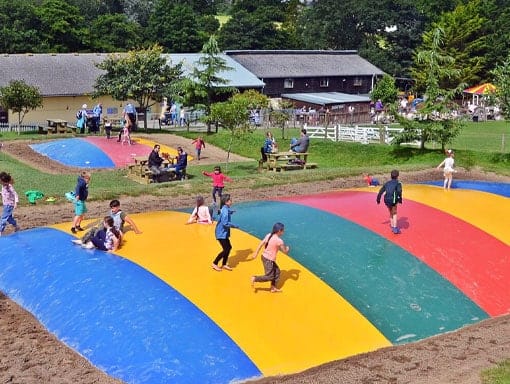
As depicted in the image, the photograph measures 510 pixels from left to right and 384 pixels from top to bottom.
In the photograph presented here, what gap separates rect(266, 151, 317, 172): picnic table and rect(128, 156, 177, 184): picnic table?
436cm

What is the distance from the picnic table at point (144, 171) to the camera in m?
28.0

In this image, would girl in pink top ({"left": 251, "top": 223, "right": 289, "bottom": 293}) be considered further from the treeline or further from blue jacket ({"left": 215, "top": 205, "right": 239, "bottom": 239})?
the treeline

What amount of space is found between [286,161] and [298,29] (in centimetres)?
7497

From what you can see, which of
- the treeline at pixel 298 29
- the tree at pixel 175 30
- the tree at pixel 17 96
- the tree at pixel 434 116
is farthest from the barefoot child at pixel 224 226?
the tree at pixel 175 30

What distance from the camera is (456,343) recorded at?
14109 mm

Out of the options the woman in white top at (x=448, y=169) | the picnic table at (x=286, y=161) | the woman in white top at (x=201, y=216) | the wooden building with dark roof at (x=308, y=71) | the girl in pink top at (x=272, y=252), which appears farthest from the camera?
the wooden building with dark roof at (x=308, y=71)

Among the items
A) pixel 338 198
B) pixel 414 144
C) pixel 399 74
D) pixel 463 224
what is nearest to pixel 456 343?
pixel 463 224

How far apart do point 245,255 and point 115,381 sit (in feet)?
17.1

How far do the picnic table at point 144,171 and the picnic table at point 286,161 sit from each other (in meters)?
4.36

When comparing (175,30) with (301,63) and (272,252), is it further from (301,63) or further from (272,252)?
(272,252)

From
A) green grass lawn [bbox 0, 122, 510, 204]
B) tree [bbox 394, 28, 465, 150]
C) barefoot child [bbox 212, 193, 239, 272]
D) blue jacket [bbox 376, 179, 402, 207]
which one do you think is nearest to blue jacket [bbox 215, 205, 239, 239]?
barefoot child [bbox 212, 193, 239, 272]

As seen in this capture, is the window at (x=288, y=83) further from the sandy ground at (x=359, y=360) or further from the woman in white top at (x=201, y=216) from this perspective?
the sandy ground at (x=359, y=360)

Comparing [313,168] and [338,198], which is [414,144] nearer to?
[313,168]

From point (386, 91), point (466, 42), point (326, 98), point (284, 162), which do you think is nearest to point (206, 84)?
point (284, 162)
